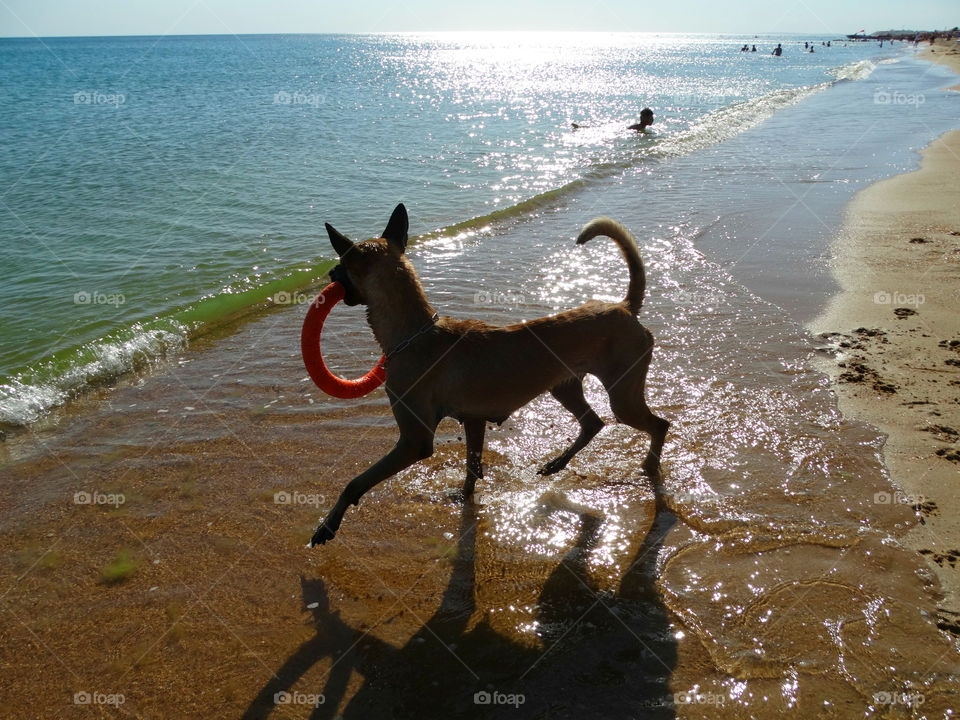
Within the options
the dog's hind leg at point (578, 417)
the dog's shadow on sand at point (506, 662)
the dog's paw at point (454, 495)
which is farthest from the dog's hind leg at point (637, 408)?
the dog's paw at point (454, 495)

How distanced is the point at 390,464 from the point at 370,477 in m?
0.17

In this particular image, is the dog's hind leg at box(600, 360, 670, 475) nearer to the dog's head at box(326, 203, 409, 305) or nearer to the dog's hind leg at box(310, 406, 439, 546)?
the dog's hind leg at box(310, 406, 439, 546)

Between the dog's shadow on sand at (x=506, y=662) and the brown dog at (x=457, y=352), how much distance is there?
1.01m

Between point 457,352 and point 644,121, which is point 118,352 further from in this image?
point 644,121

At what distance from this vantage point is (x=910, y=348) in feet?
25.1

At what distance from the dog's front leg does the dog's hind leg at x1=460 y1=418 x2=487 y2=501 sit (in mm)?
697

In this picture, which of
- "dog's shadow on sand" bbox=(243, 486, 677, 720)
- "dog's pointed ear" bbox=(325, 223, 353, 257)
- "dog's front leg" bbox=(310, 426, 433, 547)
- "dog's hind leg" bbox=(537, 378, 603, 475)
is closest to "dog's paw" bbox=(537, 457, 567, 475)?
"dog's hind leg" bbox=(537, 378, 603, 475)

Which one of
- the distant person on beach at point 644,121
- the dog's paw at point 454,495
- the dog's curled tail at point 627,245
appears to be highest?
the distant person on beach at point 644,121

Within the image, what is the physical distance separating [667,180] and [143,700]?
18.4 metres

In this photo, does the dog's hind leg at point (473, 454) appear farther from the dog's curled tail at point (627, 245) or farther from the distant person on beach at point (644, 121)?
the distant person on beach at point (644, 121)

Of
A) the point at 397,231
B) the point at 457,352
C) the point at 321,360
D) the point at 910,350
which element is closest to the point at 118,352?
the point at 321,360

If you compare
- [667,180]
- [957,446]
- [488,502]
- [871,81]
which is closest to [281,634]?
[488,502]

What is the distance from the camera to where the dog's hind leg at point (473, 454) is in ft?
18.4

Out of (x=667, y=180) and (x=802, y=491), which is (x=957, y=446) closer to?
(x=802, y=491)
